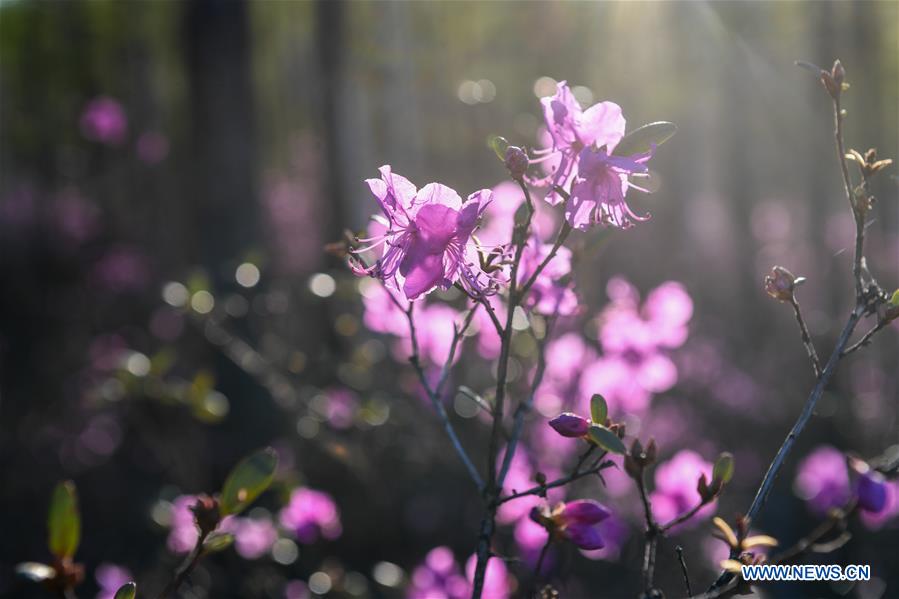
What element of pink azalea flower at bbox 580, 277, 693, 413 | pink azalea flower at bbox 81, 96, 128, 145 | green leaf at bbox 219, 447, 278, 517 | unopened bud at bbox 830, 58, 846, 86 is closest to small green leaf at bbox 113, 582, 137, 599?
green leaf at bbox 219, 447, 278, 517

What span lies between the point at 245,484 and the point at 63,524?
0.33m

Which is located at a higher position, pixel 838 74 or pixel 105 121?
pixel 105 121

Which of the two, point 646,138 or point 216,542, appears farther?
point 216,542

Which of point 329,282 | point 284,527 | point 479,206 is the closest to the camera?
point 479,206

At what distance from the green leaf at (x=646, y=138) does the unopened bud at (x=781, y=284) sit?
0.30 meters

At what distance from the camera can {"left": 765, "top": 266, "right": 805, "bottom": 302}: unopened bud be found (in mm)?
1346

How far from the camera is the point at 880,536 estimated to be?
4301mm

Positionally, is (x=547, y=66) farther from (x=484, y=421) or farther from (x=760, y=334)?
(x=484, y=421)

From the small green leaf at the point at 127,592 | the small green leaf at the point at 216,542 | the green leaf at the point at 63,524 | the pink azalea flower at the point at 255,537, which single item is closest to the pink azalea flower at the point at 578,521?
the small green leaf at the point at 216,542

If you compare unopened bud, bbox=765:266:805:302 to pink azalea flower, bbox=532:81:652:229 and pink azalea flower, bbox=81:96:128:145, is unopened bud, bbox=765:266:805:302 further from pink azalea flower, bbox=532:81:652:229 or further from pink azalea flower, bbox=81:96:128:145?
pink azalea flower, bbox=81:96:128:145

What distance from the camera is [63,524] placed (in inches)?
55.1

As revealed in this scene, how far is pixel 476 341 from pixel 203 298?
1.40 meters

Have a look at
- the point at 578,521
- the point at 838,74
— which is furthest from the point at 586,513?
the point at 838,74

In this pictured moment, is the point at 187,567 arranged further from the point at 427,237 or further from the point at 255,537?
the point at 255,537
